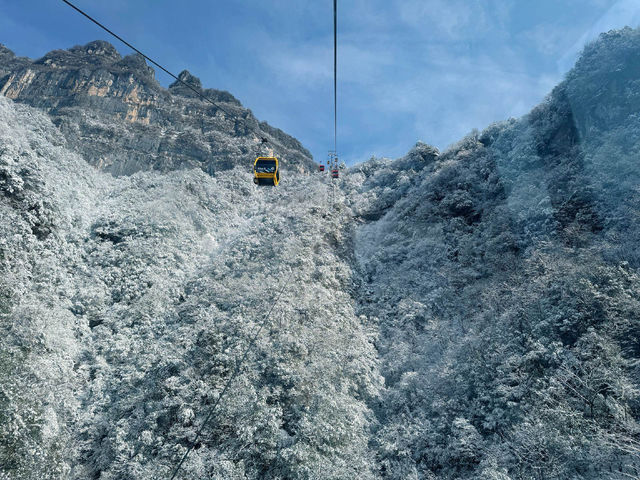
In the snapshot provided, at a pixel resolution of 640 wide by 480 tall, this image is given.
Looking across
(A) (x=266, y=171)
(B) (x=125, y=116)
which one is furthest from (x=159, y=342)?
(B) (x=125, y=116)

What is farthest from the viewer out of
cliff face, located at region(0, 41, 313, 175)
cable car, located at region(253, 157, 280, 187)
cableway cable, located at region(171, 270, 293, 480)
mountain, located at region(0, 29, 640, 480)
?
cliff face, located at region(0, 41, 313, 175)

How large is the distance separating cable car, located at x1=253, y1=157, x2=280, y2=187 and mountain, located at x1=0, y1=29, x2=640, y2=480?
6.77 metres

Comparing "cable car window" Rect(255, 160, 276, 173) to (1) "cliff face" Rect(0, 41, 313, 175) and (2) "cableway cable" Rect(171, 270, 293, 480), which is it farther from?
(1) "cliff face" Rect(0, 41, 313, 175)

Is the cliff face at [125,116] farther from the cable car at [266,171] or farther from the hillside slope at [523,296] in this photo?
the hillside slope at [523,296]

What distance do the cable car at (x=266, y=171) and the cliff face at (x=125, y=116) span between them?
2507 centimetres

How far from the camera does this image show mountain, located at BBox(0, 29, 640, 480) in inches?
521

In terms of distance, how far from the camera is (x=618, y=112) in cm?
2552

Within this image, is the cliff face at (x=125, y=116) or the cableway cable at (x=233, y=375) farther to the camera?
Result: the cliff face at (x=125, y=116)

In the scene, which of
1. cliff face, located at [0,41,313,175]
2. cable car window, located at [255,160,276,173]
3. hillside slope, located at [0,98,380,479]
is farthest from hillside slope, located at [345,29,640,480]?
cliff face, located at [0,41,313,175]

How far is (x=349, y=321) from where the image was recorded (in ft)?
72.8

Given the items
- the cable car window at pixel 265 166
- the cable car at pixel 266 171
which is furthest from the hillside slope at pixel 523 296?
the cable car window at pixel 265 166

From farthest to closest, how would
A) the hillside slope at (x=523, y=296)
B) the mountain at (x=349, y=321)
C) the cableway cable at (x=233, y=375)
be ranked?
the cableway cable at (x=233, y=375)
the mountain at (x=349, y=321)
the hillside slope at (x=523, y=296)

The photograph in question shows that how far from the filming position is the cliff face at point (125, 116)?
42344mm

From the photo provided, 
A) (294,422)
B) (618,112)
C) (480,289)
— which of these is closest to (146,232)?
(294,422)
